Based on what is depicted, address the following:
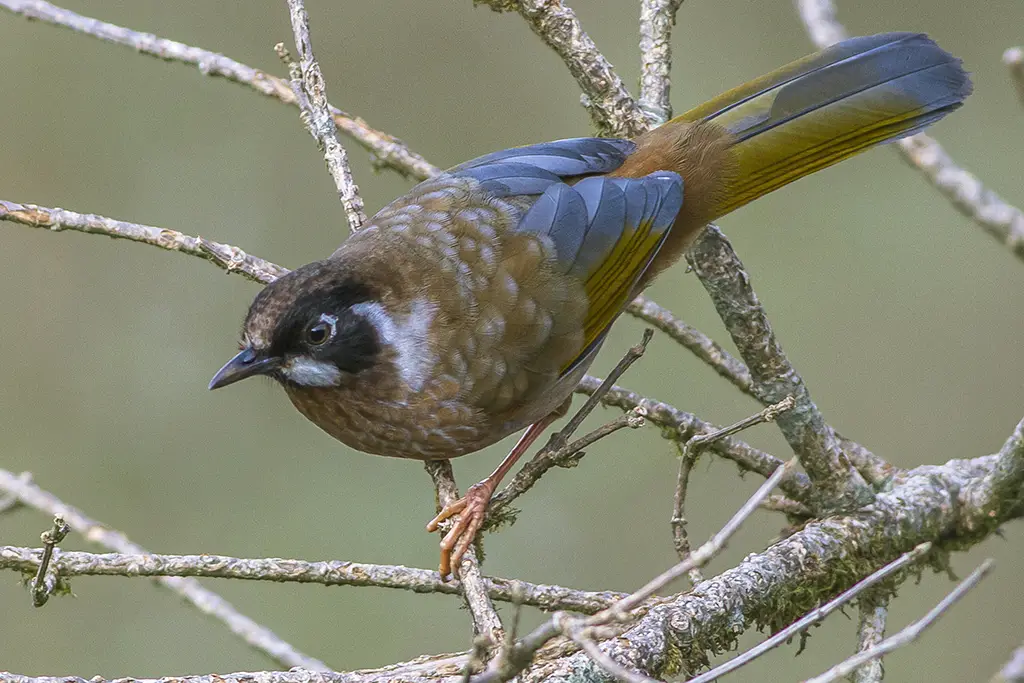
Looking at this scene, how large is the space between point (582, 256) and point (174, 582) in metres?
1.52

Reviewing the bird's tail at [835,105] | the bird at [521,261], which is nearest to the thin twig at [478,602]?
the bird at [521,261]

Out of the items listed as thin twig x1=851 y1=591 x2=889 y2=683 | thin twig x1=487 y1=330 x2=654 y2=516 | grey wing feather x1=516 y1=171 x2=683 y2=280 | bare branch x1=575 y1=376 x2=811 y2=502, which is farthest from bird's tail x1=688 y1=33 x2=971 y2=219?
thin twig x1=851 y1=591 x2=889 y2=683

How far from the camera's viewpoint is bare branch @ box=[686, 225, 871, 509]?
10.9ft

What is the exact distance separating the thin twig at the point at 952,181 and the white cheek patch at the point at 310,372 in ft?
5.32

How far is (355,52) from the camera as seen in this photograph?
6.41 metres

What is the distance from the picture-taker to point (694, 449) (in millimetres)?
2963

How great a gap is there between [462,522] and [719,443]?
29.8 inches

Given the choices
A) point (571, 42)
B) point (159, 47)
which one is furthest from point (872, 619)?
point (159, 47)

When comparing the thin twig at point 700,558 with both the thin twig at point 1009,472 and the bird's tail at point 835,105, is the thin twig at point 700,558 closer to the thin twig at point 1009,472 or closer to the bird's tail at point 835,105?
the thin twig at point 1009,472

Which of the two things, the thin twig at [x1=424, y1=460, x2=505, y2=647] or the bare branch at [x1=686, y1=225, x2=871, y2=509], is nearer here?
the thin twig at [x1=424, y1=460, x2=505, y2=647]

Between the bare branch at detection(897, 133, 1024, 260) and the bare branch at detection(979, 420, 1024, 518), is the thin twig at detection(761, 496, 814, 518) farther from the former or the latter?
the bare branch at detection(897, 133, 1024, 260)

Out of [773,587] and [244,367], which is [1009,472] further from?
[244,367]

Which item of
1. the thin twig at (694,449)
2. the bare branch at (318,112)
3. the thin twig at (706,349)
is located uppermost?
the bare branch at (318,112)

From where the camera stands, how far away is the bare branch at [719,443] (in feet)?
11.4
